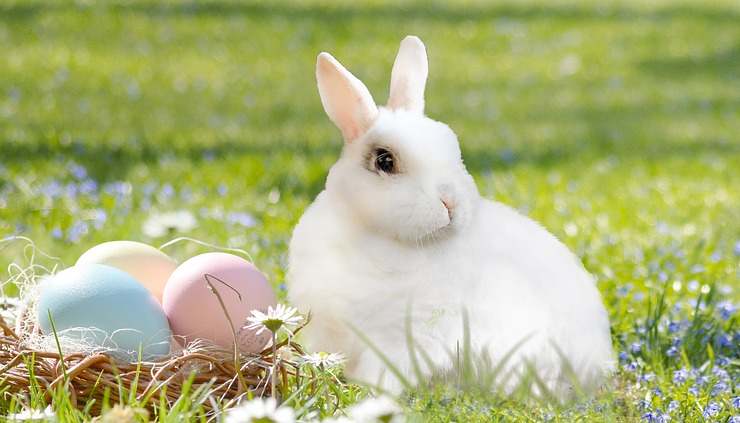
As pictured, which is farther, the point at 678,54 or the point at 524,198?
the point at 678,54

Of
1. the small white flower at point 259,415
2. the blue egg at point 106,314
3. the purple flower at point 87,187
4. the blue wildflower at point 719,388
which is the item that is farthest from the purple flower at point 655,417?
the purple flower at point 87,187

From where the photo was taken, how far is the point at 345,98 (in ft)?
9.64

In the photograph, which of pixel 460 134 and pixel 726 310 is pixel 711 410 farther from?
pixel 460 134

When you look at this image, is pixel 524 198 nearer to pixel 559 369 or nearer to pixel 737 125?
pixel 559 369

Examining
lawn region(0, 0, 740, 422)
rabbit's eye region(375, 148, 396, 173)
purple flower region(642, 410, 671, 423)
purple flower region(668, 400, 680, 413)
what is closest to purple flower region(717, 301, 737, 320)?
lawn region(0, 0, 740, 422)

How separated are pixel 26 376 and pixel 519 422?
4.09 feet

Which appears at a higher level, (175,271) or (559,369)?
(559,369)

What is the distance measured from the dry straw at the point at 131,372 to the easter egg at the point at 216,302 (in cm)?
9

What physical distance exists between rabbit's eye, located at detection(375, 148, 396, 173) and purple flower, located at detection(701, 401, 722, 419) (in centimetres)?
104

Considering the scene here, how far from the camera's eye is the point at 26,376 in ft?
9.20

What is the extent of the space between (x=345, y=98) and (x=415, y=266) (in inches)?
19.4

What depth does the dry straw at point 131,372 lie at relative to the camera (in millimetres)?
2734

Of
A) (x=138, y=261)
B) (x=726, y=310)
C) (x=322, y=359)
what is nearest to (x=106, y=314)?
(x=138, y=261)

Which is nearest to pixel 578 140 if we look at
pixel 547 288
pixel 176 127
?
pixel 176 127
